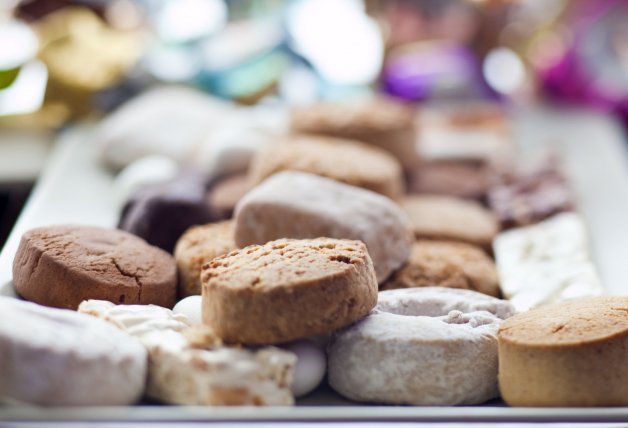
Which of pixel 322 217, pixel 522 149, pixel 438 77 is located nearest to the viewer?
pixel 322 217

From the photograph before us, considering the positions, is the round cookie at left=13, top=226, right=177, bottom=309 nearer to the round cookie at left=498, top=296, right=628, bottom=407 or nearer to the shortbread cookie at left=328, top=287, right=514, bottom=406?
the shortbread cookie at left=328, top=287, right=514, bottom=406

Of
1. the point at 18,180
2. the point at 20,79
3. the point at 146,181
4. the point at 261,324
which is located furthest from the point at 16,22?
the point at 261,324

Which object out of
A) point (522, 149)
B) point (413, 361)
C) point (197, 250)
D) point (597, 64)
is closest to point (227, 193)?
point (197, 250)

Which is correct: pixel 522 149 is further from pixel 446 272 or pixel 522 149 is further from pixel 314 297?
pixel 314 297

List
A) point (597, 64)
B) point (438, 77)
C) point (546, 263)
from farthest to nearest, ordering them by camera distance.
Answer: point (597, 64), point (438, 77), point (546, 263)

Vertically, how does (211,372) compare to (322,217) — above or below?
below

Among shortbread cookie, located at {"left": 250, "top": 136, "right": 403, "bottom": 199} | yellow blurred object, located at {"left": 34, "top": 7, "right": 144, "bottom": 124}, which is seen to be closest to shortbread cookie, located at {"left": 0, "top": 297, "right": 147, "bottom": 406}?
shortbread cookie, located at {"left": 250, "top": 136, "right": 403, "bottom": 199}

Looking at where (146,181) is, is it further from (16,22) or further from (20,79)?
(16,22)

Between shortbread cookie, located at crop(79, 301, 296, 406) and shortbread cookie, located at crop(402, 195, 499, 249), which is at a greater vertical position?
shortbread cookie, located at crop(402, 195, 499, 249)
